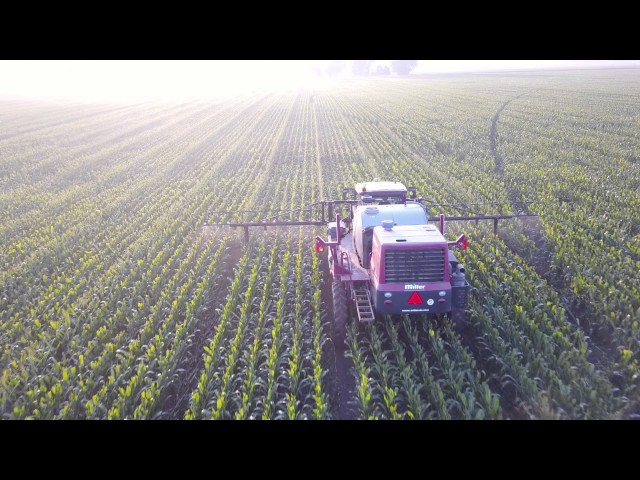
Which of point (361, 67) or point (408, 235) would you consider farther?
point (361, 67)

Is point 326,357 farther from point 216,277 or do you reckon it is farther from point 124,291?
point 124,291

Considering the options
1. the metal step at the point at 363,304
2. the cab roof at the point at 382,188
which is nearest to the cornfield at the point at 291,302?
the metal step at the point at 363,304

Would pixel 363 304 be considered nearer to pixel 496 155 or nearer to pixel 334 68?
pixel 496 155

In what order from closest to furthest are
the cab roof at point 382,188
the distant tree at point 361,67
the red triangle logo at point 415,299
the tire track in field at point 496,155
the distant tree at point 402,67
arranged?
the red triangle logo at point 415,299, the cab roof at point 382,188, the tire track in field at point 496,155, the distant tree at point 402,67, the distant tree at point 361,67

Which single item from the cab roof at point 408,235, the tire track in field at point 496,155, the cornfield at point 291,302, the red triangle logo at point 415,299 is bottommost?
the tire track in field at point 496,155

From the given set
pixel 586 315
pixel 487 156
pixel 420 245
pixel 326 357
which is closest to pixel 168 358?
pixel 326 357

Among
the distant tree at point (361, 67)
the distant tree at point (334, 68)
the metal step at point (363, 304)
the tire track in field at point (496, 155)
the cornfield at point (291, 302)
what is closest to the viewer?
the cornfield at point (291, 302)

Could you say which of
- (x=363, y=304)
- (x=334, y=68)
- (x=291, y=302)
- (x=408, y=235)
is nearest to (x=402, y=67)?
(x=334, y=68)

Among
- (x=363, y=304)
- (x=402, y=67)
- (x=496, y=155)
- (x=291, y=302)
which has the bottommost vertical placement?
(x=402, y=67)

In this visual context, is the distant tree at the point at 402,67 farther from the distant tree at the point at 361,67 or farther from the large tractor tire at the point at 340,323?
the large tractor tire at the point at 340,323
